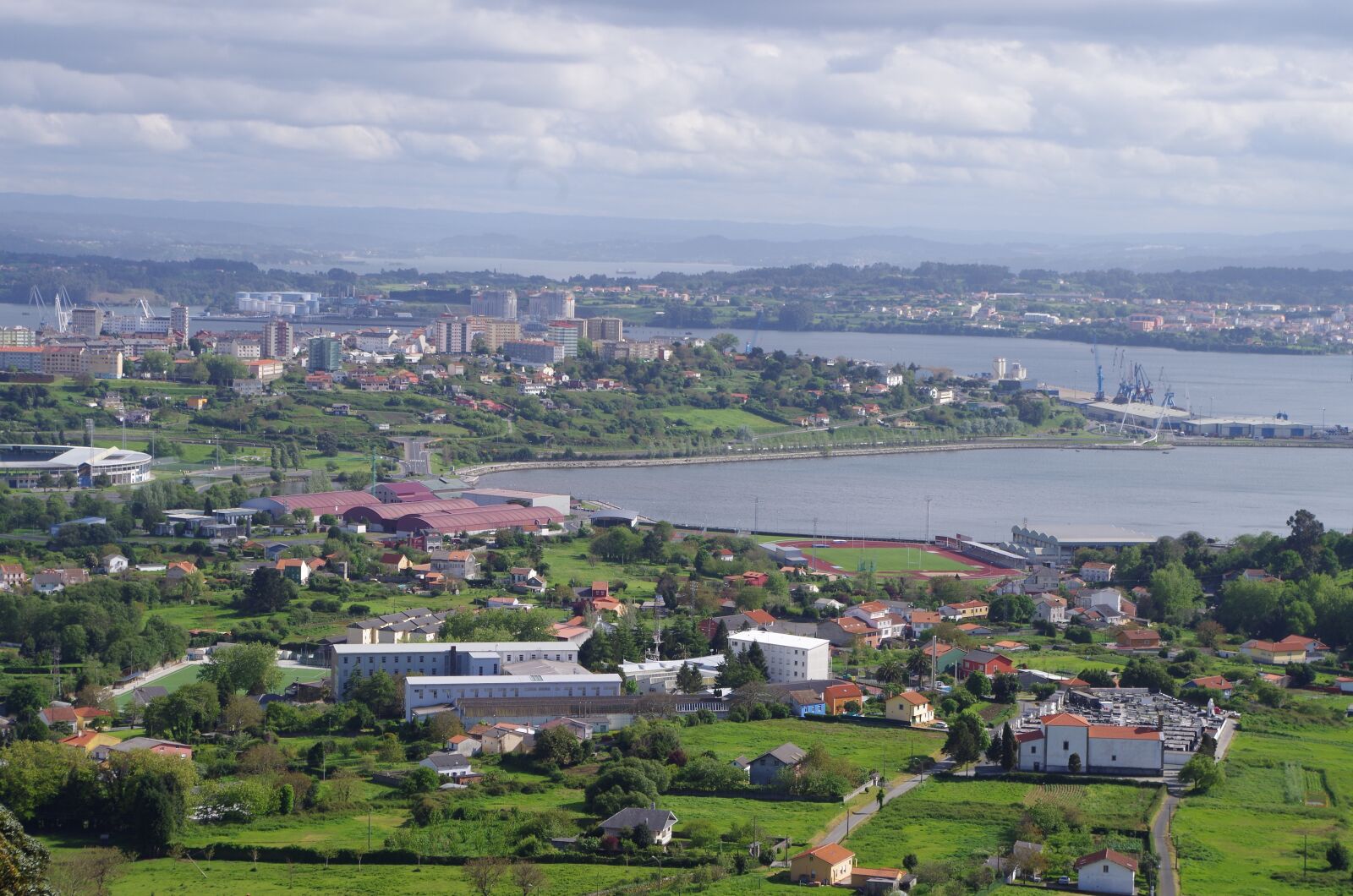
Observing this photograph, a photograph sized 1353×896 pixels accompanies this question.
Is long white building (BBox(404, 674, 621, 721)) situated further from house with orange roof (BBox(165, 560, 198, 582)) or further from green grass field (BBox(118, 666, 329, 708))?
house with orange roof (BBox(165, 560, 198, 582))

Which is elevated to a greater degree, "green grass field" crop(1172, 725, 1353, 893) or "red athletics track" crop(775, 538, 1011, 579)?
"green grass field" crop(1172, 725, 1353, 893)

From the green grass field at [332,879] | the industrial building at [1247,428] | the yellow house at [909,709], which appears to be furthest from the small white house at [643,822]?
the industrial building at [1247,428]

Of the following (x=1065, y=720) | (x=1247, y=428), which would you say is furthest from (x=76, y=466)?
(x=1247, y=428)

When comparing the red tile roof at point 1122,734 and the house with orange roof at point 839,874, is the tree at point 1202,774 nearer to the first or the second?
the red tile roof at point 1122,734

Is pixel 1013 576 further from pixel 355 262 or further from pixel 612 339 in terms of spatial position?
pixel 355 262

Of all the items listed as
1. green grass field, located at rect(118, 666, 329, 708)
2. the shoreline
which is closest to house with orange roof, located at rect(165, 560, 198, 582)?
green grass field, located at rect(118, 666, 329, 708)

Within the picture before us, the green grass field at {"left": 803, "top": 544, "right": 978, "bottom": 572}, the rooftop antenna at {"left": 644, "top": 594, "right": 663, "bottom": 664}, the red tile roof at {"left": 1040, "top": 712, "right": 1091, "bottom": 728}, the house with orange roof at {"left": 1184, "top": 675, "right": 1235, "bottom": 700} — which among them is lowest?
the green grass field at {"left": 803, "top": 544, "right": 978, "bottom": 572}

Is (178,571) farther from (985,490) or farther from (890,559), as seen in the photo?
(985,490)
